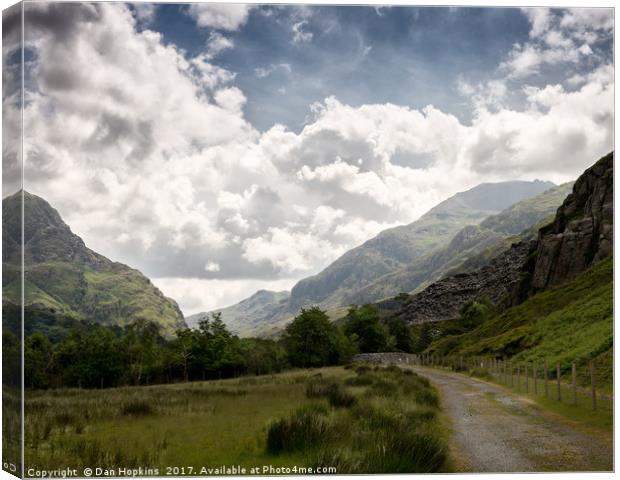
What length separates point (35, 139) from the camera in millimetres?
12227

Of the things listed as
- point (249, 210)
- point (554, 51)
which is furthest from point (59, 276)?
point (554, 51)

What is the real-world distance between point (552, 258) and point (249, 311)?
52.2 meters

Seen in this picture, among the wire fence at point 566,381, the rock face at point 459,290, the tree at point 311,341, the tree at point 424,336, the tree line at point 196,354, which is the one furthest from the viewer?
the rock face at point 459,290

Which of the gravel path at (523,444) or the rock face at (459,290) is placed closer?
the gravel path at (523,444)

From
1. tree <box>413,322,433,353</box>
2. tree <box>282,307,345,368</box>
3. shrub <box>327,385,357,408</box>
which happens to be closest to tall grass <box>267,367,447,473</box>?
shrub <box>327,385,357,408</box>

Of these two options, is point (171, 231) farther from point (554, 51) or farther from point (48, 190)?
point (554, 51)

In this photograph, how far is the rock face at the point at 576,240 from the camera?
142 ft

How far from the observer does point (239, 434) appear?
12.5 metres

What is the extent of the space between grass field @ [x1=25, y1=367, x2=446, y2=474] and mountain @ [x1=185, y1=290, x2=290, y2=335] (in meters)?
4.38

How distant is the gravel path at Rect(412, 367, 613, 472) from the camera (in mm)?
11617

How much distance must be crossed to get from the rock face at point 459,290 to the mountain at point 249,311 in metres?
112

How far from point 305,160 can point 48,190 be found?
6.48 meters

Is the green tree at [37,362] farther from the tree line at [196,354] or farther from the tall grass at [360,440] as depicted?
the tall grass at [360,440]

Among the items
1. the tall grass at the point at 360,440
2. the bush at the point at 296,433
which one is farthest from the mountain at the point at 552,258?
the bush at the point at 296,433
